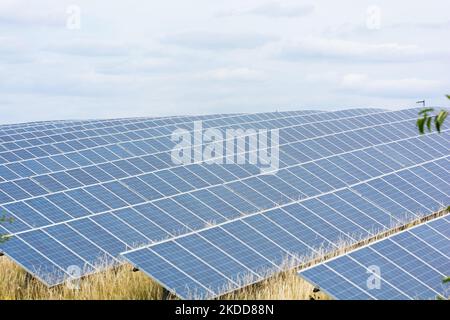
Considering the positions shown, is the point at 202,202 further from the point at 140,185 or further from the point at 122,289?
the point at 122,289

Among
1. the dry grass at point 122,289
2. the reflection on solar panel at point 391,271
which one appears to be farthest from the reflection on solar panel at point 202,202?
the reflection on solar panel at point 391,271

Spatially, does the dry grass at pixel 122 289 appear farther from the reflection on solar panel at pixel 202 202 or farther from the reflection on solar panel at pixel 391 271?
the reflection on solar panel at pixel 391 271

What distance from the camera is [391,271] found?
1424 centimetres

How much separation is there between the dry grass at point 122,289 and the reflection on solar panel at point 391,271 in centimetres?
105

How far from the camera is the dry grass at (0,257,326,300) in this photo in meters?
14.9

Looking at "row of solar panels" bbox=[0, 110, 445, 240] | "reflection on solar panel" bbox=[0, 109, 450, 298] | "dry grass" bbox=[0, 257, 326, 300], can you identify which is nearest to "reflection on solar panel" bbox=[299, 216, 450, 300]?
"dry grass" bbox=[0, 257, 326, 300]

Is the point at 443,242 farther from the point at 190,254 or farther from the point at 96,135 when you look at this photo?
the point at 96,135

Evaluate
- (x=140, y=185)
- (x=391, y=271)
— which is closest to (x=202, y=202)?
(x=140, y=185)

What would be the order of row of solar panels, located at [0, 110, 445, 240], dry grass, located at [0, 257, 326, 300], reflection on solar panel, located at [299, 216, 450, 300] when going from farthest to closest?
row of solar panels, located at [0, 110, 445, 240], dry grass, located at [0, 257, 326, 300], reflection on solar panel, located at [299, 216, 450, 300]

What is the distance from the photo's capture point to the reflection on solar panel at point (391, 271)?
13.2 m

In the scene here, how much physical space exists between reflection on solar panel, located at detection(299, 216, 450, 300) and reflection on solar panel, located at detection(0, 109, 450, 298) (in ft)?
6.92

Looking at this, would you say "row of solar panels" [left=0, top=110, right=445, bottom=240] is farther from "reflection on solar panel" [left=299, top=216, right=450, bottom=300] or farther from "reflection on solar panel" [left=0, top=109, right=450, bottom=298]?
"reflection on solar panel" [left=299, top=216, right=450, bottom=300]
